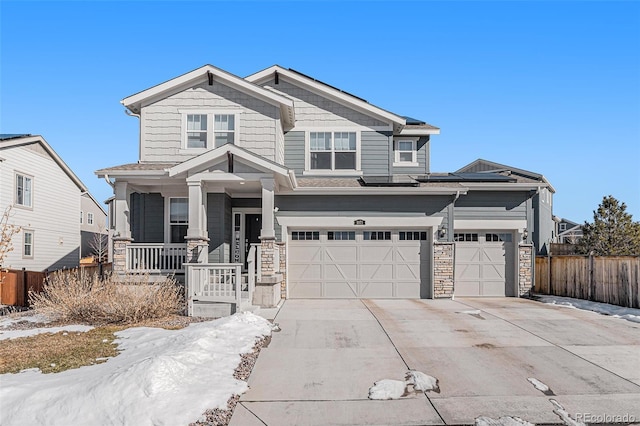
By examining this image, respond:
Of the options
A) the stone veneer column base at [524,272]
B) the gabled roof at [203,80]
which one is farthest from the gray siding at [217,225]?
the stone veneer column base at [524,272]

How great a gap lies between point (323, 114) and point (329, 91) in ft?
2.64

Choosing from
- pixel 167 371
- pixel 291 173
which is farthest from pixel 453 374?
pixel 291 173

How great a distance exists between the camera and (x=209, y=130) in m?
14.5

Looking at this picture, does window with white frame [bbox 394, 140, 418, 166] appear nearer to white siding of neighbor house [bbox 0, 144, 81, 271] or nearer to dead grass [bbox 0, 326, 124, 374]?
dead grass [bbox 0, 326, 124, 374]

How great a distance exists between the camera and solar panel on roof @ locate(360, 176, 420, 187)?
570 inches

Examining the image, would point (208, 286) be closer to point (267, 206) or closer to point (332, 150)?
point (267, 206)

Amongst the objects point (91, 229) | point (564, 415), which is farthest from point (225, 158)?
point (91, 229)

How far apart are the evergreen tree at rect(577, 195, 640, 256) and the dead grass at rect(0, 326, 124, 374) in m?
17.0

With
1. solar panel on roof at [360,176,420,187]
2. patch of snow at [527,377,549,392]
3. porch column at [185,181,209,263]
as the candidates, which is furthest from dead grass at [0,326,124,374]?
solar panel on roof at [360,176,420,187]

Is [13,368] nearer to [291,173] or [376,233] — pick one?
[291,173]

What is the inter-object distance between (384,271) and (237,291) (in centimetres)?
578

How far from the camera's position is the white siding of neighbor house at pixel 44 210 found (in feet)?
64.8

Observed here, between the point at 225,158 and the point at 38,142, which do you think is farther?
the point at 38,142

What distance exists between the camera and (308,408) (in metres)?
5.27
